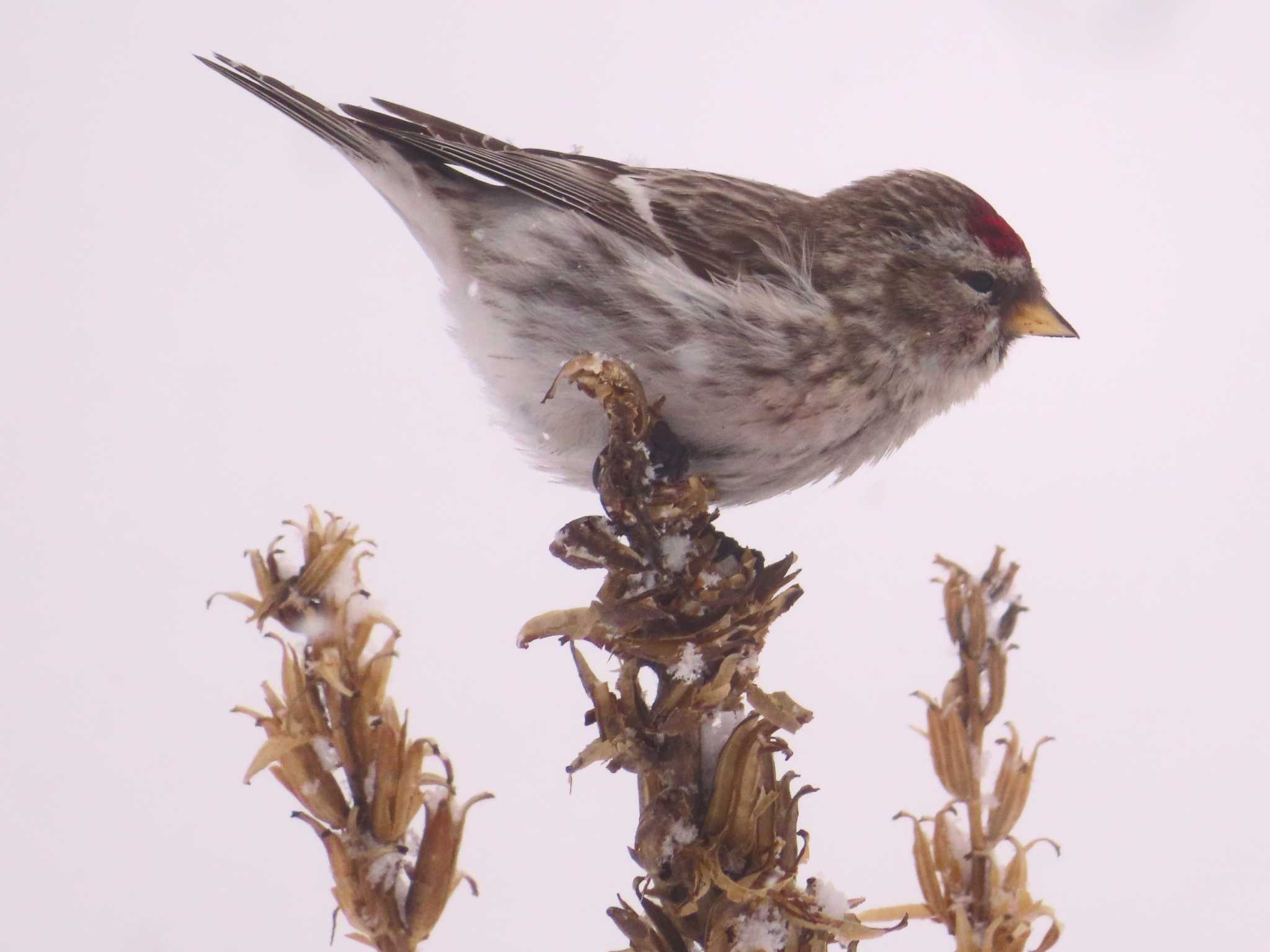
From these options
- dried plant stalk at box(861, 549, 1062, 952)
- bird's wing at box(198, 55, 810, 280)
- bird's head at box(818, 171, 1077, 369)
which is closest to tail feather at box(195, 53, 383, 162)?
bird's wing at box(198, 55, 810, 280)

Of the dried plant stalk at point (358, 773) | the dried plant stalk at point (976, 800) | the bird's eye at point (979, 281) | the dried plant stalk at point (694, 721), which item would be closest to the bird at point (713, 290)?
the bird's eye at point (979, 281)

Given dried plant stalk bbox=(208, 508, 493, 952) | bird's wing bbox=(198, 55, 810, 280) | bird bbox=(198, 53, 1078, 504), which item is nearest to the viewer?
dried plant stalk bbox=(208, 508, 493, 952)

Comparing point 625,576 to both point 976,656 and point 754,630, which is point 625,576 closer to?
point 754,630

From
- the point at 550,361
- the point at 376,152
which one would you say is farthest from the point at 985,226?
the point at 376,152

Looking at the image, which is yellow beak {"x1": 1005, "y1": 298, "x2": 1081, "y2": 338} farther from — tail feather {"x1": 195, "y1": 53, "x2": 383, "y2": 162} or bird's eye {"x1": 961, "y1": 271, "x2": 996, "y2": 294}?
tail feather {"x1": 195, "y1": 53, "x2": 383, "y2": 162}

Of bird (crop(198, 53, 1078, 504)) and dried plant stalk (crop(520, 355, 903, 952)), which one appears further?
bird (crop(198, 53, 1078, 504))
